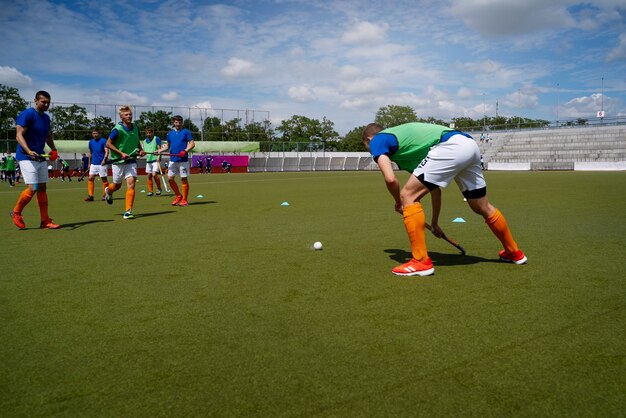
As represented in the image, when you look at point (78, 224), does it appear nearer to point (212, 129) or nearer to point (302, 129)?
point (212, 129)

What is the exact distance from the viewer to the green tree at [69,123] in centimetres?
4906

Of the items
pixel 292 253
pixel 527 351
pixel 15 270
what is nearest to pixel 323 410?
pixel 527 351

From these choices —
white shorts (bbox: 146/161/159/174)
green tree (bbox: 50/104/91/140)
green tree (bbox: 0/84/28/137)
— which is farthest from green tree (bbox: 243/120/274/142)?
white shorts (bbox: 146/161/159/174)

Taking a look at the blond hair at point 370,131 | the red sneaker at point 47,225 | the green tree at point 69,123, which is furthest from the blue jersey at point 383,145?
the green tree at point 69,123

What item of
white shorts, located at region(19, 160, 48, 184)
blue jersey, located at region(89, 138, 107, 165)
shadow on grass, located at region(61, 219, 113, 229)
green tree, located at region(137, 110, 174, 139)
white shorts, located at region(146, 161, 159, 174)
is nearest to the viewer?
white shorts, located at region(19, 160, 48, 184)

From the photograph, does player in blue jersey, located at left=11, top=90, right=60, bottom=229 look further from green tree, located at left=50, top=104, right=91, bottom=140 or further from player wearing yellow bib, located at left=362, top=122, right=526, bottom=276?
green tree, located at left=50, top=104, right=91, bottom=140

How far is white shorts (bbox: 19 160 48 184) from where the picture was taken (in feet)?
27.5

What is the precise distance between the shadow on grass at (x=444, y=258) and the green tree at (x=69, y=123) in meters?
51.0

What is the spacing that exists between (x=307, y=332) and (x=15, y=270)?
3834 mm

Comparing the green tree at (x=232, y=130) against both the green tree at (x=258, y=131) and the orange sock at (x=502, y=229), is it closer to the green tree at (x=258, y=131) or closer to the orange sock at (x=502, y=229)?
the green tree at (x=258, y=131)

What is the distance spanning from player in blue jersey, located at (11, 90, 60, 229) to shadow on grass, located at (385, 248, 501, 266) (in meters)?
6.32

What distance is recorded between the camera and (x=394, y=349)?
2.93 m

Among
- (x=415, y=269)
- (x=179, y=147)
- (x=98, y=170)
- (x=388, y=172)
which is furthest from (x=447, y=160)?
(x=98, y=170)

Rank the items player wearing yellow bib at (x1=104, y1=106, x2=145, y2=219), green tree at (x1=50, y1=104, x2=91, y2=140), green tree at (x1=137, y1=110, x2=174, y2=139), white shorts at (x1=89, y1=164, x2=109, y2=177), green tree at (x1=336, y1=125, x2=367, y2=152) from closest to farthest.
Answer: player wearing yellow bib at (x1=104, y1=106, x2=145, y2=219)
white shorts at (x1=89, y1=164, x2=109, y2=177)
green tree at (x1=50, y1=104, x2=91, y2=140)
green tree at (x1=137, y1=110, x2=174, y2=139)
green tree at (x1=336, y1=125, x2=367, y2=152)
